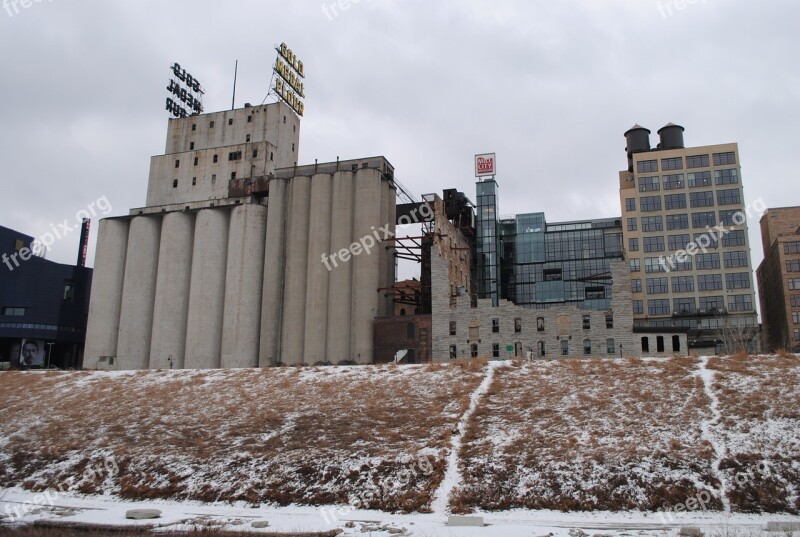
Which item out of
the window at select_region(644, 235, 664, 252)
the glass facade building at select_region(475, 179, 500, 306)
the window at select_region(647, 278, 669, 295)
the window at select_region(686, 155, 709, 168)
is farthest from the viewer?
the glass facade building at select_region(475, 179, 500, 306)

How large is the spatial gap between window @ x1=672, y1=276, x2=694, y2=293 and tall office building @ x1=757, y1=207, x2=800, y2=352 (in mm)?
14570

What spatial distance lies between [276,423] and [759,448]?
2664 cm

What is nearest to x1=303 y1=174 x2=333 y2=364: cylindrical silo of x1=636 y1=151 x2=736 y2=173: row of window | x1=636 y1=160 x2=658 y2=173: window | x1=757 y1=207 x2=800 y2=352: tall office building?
x1=636 y1=160 x2=658 y2=173: window

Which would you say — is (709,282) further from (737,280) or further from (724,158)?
(724,158)

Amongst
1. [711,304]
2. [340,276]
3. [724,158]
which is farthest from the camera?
[724,158]

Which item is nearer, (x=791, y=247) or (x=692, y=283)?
(x=791, y=247)

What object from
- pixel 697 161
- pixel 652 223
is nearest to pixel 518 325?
pixel 652 223

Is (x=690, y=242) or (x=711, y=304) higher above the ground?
(x=690, y=242)

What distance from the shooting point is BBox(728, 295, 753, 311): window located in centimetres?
11438

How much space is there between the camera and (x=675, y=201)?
123250mm

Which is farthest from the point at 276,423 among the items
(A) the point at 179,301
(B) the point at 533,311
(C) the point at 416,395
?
(A) the point at 179,301

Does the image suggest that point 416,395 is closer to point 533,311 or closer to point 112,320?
point 533,311

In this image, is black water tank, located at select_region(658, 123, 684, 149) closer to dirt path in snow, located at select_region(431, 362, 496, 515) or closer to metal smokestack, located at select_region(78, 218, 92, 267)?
dirt path in snow, located at select_region(431, 362, 496, 515)

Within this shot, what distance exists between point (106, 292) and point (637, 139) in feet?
331
